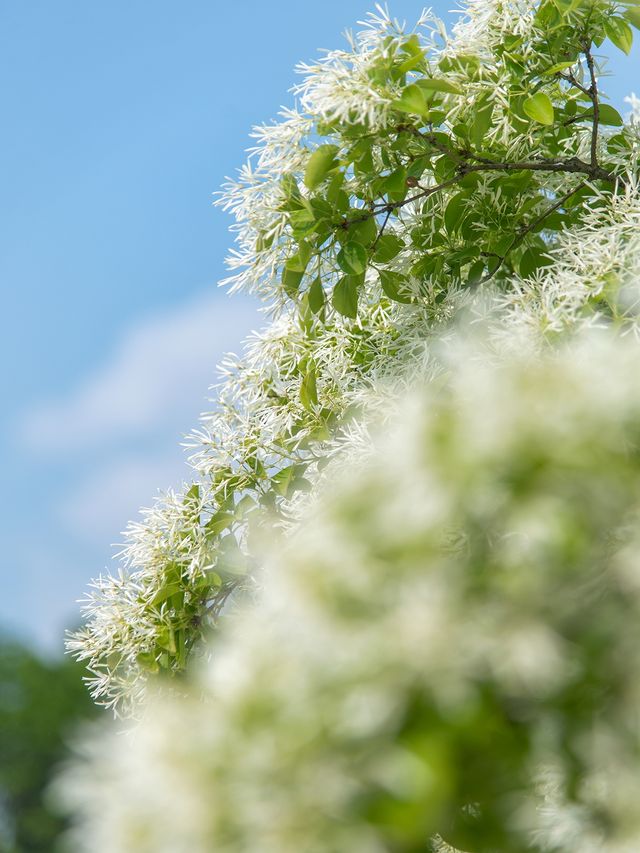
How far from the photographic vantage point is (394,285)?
2047 millimetres

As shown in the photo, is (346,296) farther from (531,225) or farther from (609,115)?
(609,115)

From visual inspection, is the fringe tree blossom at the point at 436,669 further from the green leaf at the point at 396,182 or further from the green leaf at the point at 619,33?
the green leaf at the point at 619,33

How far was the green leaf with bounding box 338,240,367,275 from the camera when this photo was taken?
1.82m

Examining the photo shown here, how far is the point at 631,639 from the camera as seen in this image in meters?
0.85

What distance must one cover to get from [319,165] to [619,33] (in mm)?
665

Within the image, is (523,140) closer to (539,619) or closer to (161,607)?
(161,607)

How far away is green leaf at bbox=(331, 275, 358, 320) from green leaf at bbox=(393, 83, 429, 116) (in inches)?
13.7

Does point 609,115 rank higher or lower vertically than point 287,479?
higher

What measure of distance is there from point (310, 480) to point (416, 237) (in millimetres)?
576

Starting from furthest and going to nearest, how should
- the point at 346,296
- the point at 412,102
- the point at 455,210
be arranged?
the point at 455,210
the point at 346,296
the point at 412,102

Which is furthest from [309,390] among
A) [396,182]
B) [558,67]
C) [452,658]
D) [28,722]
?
[28,722]

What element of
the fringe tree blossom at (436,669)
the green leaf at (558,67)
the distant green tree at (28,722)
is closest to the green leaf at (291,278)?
the green leaf at (558,67)

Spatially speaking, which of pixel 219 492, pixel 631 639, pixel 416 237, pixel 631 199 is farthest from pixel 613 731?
pixel 416 237

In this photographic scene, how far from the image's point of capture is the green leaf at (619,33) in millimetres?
1916
